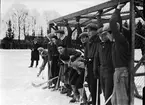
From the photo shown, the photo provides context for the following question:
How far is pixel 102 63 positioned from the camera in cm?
460

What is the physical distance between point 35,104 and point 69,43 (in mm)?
2128

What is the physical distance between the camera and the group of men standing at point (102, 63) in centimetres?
402

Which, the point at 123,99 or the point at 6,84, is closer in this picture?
the point at 123,99

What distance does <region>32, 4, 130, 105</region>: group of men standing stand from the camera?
13.2ft

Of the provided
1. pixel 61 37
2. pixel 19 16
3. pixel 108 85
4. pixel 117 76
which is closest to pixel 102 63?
pixel 108 85

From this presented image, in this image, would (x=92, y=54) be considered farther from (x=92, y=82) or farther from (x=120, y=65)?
(x=120, y=65)

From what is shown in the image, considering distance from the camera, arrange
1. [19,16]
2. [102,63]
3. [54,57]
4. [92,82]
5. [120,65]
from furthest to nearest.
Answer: [19,16], [54,57], [92,82], [102,63], [120,65]

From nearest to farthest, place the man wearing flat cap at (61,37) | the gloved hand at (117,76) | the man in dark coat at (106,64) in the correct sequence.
Result: the gloved hand at (117,76)
the man in dark coat at (106,64)
the man wearing flat cap at (61,37)

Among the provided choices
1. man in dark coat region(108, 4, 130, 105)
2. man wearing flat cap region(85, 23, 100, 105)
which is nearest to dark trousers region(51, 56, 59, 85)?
man wearing flat cap region(85, 23, 100, 105)

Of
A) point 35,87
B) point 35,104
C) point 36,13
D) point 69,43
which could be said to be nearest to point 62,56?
point 69,43

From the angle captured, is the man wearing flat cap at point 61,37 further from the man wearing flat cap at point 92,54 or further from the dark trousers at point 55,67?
the man wearing flat cap at point 92,54

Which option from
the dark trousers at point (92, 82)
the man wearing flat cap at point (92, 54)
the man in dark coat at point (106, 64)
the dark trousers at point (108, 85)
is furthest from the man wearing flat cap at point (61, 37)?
the dark trousers at point (108, 85)

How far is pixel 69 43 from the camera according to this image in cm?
734

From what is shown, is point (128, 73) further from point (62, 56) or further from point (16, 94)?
point (16, 94)
